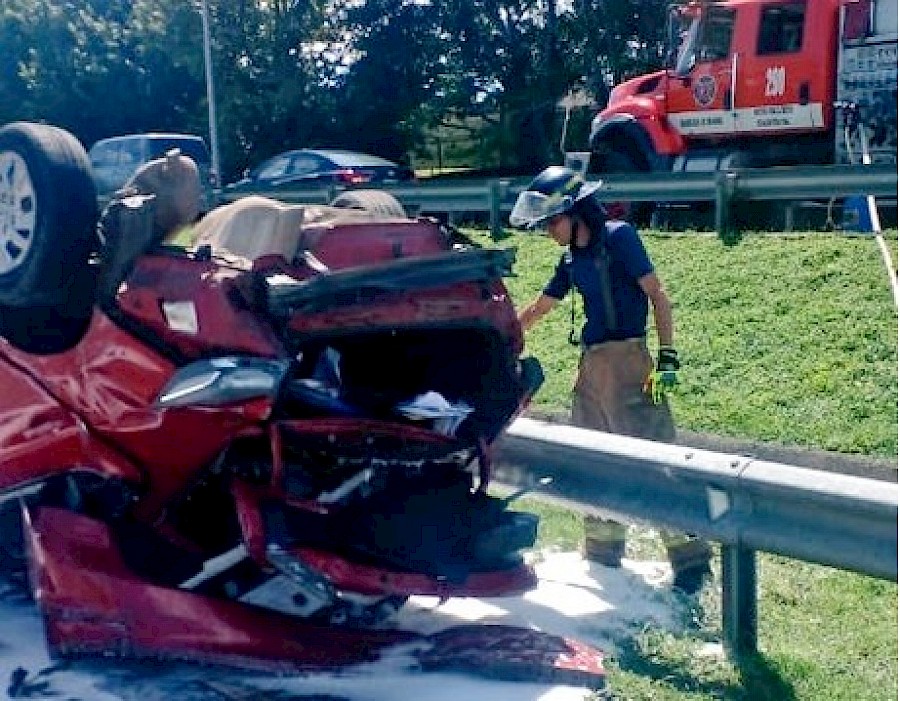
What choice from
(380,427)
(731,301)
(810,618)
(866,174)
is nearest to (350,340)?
(380,427)

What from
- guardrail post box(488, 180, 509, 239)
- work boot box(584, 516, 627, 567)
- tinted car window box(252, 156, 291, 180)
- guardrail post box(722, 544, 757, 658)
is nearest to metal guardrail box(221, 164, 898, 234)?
guardrail post box(488, 180, 509, 239)

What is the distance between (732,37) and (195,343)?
47.3ft

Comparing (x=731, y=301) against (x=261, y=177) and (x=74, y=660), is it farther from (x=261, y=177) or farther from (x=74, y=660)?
(x=261, y=177)

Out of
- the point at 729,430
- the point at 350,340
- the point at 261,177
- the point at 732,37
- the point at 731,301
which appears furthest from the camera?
the point at 261,177

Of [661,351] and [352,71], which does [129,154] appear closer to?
[352,71]

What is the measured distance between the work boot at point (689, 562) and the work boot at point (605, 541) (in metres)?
0.27

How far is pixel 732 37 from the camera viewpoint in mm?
17000

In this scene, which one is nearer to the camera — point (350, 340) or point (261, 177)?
point (350, 340)

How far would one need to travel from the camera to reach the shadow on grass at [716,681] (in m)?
3.71

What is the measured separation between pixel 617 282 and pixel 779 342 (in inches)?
130

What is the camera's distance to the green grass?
12.6 feet

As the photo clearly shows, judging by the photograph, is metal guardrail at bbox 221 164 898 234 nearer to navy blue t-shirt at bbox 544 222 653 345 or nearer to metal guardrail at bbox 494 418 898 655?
navy blue t-shirt at bbox 544 222 653 345

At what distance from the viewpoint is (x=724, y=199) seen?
1155cm

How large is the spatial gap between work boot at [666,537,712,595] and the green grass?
58mm
